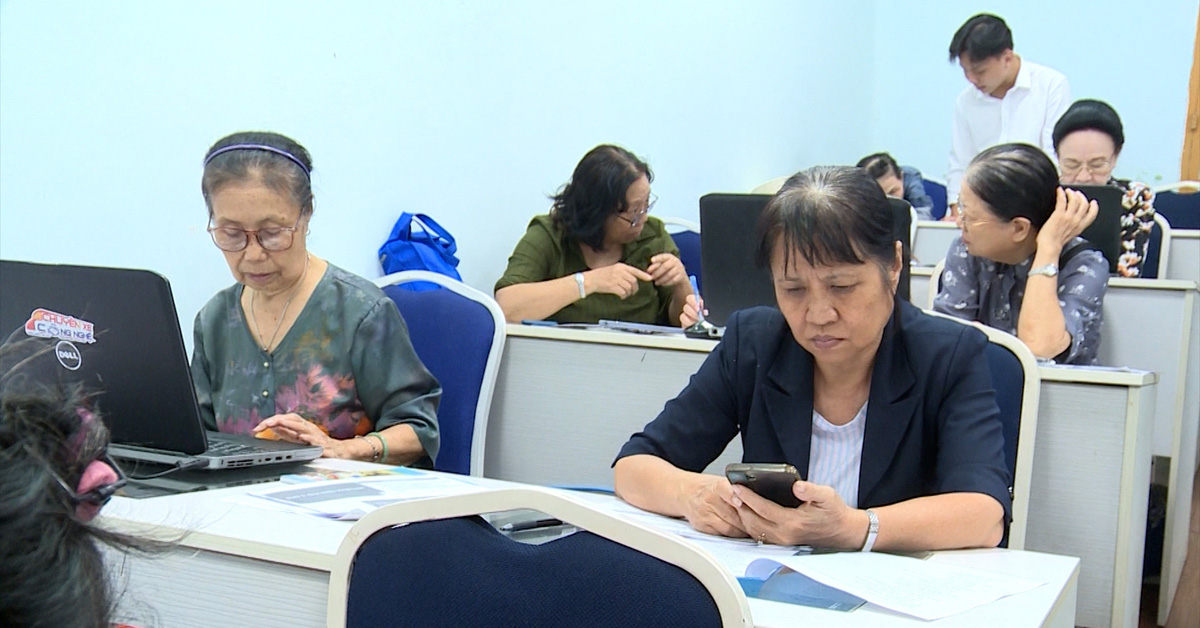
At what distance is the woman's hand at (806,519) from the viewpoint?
1289 mm

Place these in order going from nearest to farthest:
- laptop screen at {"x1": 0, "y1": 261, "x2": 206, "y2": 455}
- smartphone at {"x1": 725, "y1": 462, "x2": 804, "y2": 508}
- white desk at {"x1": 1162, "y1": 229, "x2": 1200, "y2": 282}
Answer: smartphone at {"x1": 725, "y1": 462, "x2": 804, "y2": 508} → laptop screen at {"x1": 0, "y1": 261, "x2": 206, "y2": 455} → white desk at {"x1": 1162, "y1": 229, "x2": 1200, "y2": 282}

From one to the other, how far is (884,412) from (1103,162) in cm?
255

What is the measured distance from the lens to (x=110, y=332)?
1429 mm

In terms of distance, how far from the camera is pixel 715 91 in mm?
4941

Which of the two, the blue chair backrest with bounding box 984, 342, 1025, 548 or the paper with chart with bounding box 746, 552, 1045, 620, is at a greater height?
the blue chair backrest with bounding box 984, 342, 1025, 548

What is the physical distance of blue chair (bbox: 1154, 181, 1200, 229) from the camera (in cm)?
493

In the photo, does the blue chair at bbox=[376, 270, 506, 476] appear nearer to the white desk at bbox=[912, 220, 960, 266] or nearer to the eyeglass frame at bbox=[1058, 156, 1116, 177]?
the eyeglass frame at bbox=[1058, 156, 1116, 177]

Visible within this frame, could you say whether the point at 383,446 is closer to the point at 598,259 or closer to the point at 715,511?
the point at 715,511

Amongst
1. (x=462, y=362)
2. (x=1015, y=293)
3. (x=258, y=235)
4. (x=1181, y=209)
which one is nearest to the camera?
(x=258, y=235)

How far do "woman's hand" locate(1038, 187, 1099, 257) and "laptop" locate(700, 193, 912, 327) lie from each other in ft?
1.91

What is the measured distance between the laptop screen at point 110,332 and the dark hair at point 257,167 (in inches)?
17.0

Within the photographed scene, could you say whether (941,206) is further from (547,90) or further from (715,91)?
(547,90)

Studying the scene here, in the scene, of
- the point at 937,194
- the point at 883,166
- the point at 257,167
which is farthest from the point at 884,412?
the point at 937,194

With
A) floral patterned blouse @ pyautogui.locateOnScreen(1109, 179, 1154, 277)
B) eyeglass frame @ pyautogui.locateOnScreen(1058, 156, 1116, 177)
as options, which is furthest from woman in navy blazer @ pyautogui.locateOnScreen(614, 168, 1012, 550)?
eyeglass frame @ pyautogui.locateOnScreen(1058, 156, 1116, 177)
